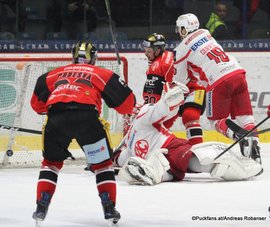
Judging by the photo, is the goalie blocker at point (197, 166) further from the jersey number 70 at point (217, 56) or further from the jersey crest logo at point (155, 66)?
A: the jersey crest logo at point (155, 66)

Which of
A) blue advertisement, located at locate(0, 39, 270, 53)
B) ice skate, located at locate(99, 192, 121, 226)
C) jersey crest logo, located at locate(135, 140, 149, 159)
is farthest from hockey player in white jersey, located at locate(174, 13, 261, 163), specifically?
ice skate, located at locate(99, 192, 121, 226)

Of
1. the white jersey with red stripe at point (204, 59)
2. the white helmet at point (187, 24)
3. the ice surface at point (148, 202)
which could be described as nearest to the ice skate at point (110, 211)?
A: the ice surface at point (148, 202)

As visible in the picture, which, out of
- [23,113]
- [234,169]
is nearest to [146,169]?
[234,169]

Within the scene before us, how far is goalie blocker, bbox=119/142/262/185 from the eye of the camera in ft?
25.9

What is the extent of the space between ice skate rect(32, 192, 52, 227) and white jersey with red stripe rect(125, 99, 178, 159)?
6.63ft

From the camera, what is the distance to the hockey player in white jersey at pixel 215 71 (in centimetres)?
889

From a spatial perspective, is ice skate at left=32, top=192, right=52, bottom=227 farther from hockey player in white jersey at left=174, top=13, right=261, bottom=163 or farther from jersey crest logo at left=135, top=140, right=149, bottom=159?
hockey player in white jersey at left=174, top=13, right=261, bottom=163

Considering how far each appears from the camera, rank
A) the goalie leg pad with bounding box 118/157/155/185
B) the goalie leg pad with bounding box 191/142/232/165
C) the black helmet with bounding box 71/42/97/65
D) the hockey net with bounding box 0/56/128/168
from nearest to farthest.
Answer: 1. the black helmet with bounding box 71/42/97/65
2. the goalie leg pad with bounding box 118/157/155/185
3. the goalie leg pad with bounding box 191/142/232/165
4. the hockey net with bounding box 0/56/128/168

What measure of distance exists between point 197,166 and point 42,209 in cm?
221

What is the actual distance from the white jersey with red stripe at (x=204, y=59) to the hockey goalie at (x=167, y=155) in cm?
79

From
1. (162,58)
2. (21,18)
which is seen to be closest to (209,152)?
(162,58)

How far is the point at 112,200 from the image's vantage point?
6168 mm

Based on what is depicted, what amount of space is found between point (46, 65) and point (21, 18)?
1.75 meters

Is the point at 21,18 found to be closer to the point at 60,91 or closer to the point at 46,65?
the point at 46,65
